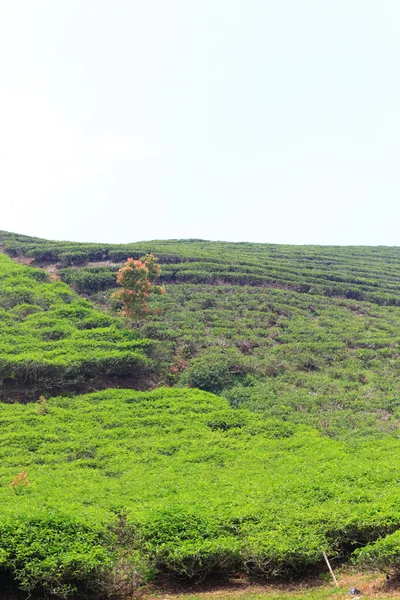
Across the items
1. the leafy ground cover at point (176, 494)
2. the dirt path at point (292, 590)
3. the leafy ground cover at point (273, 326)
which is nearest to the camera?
the dirt path at point (292, 590)

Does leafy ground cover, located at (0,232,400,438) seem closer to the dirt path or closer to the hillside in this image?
the hillside

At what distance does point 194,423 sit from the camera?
2336 centimetres

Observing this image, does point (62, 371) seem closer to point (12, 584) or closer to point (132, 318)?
point (132, 318)

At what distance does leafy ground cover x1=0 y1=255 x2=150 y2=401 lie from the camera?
86.5 ft

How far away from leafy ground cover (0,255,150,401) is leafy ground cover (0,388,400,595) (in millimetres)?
1879

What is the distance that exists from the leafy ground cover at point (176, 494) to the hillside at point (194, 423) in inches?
2.4

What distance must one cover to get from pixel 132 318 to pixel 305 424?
13.6 m

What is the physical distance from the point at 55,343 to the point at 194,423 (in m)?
9.97

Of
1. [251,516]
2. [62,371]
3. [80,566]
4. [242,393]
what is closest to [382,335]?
[242,393]

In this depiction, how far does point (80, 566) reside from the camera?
37.0ft

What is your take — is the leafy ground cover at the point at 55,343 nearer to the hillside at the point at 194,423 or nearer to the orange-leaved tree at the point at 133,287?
the hillside at the point at 194,423

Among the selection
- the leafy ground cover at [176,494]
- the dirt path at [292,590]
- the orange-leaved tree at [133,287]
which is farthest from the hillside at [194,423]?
the orange-leaved tree at [133,287]

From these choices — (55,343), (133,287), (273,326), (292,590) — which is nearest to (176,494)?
(292,590)

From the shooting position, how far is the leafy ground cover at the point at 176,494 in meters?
12.0
